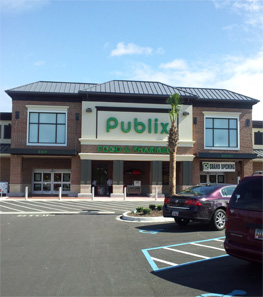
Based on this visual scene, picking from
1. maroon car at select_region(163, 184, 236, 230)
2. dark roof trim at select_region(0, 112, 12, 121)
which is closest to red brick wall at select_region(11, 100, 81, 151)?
dark roof trim at select_region(0, 112, 12, 121)

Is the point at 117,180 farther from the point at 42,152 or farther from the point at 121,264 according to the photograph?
the point at 121,264

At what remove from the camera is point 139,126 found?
84.6 feet

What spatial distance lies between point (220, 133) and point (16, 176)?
17547mm

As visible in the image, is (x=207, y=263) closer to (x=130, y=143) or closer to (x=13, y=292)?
(x=13, y=292)

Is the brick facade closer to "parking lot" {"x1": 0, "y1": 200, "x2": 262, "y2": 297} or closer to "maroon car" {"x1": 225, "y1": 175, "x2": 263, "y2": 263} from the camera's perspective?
"parking lot" {"x1": 0, "y1": 200, "x2": 262, "y2": 297}

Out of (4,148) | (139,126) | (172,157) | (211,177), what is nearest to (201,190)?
(172,157)

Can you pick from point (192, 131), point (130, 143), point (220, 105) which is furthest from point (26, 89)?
→ point (220, 105)

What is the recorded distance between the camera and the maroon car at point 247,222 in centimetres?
520

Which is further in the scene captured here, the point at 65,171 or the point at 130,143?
the point at 65,171

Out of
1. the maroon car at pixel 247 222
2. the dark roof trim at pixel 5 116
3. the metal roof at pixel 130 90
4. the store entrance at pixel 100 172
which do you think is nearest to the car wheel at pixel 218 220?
the maroon car at pixel 247 222

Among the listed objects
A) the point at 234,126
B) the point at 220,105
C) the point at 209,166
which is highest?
the point at 220,105

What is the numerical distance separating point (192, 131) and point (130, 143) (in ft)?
17.9

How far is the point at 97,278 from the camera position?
17.7 ft

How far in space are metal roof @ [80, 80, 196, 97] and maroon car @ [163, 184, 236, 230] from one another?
1619cm
